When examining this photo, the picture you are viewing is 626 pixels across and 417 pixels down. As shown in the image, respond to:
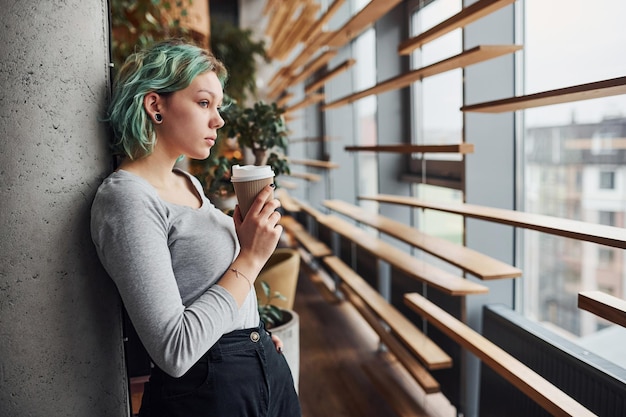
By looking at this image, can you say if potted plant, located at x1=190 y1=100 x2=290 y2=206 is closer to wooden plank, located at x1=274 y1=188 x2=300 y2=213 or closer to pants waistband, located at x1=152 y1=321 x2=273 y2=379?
pants waistband, located at x1=152 y1=321 x2=273 y2=379

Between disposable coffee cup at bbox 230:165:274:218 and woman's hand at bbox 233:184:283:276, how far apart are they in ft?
0.04

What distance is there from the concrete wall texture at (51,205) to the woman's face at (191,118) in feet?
0.47

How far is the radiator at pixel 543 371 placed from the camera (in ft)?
5.37

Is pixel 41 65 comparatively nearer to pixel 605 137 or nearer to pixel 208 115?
pixel 208 115

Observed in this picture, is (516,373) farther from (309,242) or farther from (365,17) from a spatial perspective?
(309,242)

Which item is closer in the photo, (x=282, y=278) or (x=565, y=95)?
(x=565, y=95)

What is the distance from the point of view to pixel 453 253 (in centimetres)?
203

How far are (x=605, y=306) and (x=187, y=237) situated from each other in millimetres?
902

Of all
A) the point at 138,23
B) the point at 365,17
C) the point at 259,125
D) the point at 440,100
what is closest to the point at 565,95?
the point at 365,17

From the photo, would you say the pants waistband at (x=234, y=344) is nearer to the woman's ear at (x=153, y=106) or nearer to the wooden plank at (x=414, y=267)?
the woman's ear at (x=153, y=106)

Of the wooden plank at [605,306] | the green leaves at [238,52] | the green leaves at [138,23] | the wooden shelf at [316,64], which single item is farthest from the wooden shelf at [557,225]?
the green leaves at [238,52]

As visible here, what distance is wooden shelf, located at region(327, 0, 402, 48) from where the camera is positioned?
2.26m

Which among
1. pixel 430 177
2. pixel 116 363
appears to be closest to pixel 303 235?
pixel 430 177

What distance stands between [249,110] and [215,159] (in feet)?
0.93
